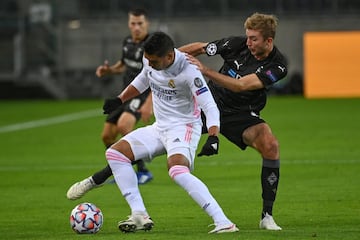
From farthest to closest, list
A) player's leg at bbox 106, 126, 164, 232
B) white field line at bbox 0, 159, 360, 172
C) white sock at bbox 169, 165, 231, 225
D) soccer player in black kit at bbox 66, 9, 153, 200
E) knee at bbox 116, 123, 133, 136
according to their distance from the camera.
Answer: white field line at bbox 0, 159, 360, 172, knee at bbox 116, 123, 133, 136, soccer player in black kit at bbox 66, 9, 153, 200, player's leg at bbox 106, 126, 164, 232, white sock at bbox 169, 165, 231, 225

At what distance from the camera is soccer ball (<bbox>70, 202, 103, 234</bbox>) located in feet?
32.9

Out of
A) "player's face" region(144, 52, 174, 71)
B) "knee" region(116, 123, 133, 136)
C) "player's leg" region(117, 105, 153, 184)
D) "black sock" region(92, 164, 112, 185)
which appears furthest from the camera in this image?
"knee" region(116, 123, 133, 136)

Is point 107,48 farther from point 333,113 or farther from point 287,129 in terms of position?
point 287,129

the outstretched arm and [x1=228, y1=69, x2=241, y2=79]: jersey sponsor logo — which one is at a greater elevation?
[x1=228, y1=69, x2=241, y2=79]: jersey sponsor logo

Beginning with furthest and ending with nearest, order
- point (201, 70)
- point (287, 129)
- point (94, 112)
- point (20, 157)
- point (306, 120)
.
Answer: point (94, 112)
point (306, 120)
point (287, 129)
point (20, 157)
point (201, 70)

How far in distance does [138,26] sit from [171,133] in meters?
5.91

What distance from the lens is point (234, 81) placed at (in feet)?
33.4

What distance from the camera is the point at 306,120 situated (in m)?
27.1

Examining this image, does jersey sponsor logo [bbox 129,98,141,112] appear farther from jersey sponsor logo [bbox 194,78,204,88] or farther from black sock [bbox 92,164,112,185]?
jersey sponsor logo [bbox 194,78,204,88]

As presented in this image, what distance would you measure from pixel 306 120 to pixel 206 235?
17872 millimetres

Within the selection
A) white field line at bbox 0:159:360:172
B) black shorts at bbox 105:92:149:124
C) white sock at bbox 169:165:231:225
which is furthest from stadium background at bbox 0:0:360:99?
white sock at bbox 169:165:231:225

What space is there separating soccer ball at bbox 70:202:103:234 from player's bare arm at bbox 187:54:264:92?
1688 mm

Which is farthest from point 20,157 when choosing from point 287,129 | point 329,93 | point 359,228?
point 329,93

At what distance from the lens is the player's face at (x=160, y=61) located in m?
9.62
